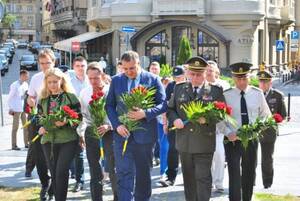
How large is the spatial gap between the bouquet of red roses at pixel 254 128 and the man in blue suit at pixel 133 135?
3.14 feet

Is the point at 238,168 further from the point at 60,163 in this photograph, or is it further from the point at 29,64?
the point at 29,64

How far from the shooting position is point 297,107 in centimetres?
2502

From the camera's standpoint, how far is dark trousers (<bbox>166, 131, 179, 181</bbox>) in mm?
9766

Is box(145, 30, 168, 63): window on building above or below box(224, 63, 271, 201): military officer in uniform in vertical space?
above

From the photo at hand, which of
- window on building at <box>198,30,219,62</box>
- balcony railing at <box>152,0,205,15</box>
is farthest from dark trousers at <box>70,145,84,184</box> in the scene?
window on building at <box>198,30,219,62</box>

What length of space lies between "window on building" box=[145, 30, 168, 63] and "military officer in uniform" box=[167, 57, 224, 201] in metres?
34.4

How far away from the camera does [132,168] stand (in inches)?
295

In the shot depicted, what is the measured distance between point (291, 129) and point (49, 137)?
1078 centimetres

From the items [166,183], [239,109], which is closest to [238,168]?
[239,109]

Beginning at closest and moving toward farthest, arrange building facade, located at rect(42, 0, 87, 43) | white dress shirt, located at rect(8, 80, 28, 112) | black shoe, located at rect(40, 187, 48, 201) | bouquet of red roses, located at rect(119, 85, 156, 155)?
bouquet of red roses, located at rect(119, 85, 156, 155), black shoe, located at rect(40, 187, 48, 201), white dress shirt, located at rect(8, 80, 28, 112), building facade, located at rect(42, 0, 87, 43)

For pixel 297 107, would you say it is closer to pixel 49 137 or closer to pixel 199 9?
pixel 199 9

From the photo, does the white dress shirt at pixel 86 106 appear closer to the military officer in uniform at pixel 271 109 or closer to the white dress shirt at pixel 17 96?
the military officer in uniform at pixel 271 109

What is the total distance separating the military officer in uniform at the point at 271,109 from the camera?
9.17m

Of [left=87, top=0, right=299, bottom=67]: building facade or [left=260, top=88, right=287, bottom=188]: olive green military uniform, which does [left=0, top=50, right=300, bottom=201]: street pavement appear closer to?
[left=260, top=88, right=287, bottom=188]: olive green military uniform
